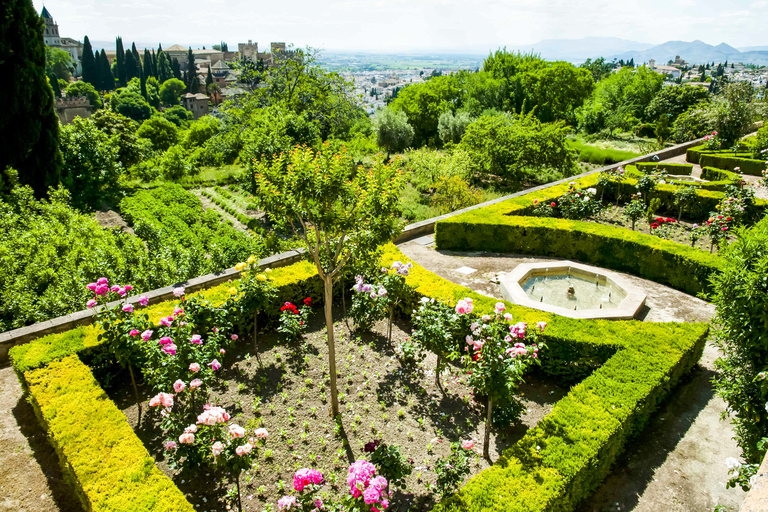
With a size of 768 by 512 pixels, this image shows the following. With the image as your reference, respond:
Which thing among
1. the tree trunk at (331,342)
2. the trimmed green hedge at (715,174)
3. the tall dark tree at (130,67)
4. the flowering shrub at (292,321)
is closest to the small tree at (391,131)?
the trimmed green hedge at (715,174)

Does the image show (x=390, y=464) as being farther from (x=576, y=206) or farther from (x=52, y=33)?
(x=52, y=33)

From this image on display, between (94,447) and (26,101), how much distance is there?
14.2m

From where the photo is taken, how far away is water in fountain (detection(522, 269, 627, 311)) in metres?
9.33

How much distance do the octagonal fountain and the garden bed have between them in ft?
5.98

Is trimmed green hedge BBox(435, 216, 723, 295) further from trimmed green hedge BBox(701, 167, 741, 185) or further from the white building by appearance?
the white building

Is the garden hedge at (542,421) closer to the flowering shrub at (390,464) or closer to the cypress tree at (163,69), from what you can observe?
the flowering shrub at (390,464)

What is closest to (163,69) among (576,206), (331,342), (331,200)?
(576,206)

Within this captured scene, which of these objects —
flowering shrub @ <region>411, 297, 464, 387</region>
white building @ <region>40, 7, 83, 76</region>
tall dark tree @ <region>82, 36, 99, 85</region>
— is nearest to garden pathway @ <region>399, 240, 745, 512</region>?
flowering shrub @ <region>411, 297, 464, 387</region>

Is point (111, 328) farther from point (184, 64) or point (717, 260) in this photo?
point (184, 64)

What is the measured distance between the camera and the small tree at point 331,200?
5656 mm

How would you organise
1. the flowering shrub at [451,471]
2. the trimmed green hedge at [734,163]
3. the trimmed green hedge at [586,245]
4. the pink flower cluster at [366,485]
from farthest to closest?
the trimmed green hedge at [734,163] < the trimmed green hedge at [586,245] < the flowering shrub at [451,471] < the pink flower cluster at [366,485]

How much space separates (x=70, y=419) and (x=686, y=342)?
916 cm

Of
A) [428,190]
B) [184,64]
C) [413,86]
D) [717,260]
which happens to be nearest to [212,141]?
[428,190]

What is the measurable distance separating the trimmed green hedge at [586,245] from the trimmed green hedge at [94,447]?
9023 mm
